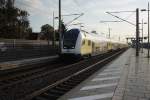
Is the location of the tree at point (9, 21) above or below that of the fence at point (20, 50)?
above

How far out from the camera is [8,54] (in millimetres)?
27250

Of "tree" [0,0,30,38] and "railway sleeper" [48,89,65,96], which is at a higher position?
"tree" [0,0,30,38]

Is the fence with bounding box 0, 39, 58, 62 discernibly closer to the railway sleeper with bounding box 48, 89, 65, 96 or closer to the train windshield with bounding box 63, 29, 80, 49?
the train windshield with bounding box 63, 29, 80, 49

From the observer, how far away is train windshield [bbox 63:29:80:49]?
89.7ft

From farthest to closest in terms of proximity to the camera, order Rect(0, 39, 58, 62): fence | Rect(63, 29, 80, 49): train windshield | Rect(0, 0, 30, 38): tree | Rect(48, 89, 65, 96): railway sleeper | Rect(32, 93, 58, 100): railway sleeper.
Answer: Rect(0, 0, 30, 38): tree
Rect(63, 29, 80, 49): train windshield
Rect(0, 39, 58, 62): fence
Rect(48, 89, 65, 96): railway sleeper
Rect(32, 93, 58, 100): railway sleeper

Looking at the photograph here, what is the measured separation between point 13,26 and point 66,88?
195ft

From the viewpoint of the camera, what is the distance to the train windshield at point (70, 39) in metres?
27.3

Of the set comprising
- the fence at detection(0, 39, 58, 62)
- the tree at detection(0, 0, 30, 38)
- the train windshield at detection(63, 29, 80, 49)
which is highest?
the tree at detection(0, 0, 30, 38)

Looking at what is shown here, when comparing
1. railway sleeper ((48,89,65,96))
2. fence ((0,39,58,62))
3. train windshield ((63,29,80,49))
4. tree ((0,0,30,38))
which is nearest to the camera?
railway sleeper ((48,89,65,96))

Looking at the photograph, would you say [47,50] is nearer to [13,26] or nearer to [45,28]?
[13,26]

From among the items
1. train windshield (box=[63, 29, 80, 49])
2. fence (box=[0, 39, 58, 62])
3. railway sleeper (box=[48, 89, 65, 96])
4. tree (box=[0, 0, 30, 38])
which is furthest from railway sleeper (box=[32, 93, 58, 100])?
tree (box=[0, 0, 30, 38])

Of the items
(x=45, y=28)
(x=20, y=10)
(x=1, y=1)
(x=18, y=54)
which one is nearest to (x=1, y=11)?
(x=1, y=1)

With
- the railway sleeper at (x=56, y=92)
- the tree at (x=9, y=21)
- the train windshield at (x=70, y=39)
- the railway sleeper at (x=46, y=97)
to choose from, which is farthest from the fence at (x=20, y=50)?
the tree at (x=9, y=21)

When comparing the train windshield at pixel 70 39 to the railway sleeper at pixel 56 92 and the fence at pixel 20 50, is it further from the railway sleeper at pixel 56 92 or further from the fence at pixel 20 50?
the railway sleeper at pixel 56 92
